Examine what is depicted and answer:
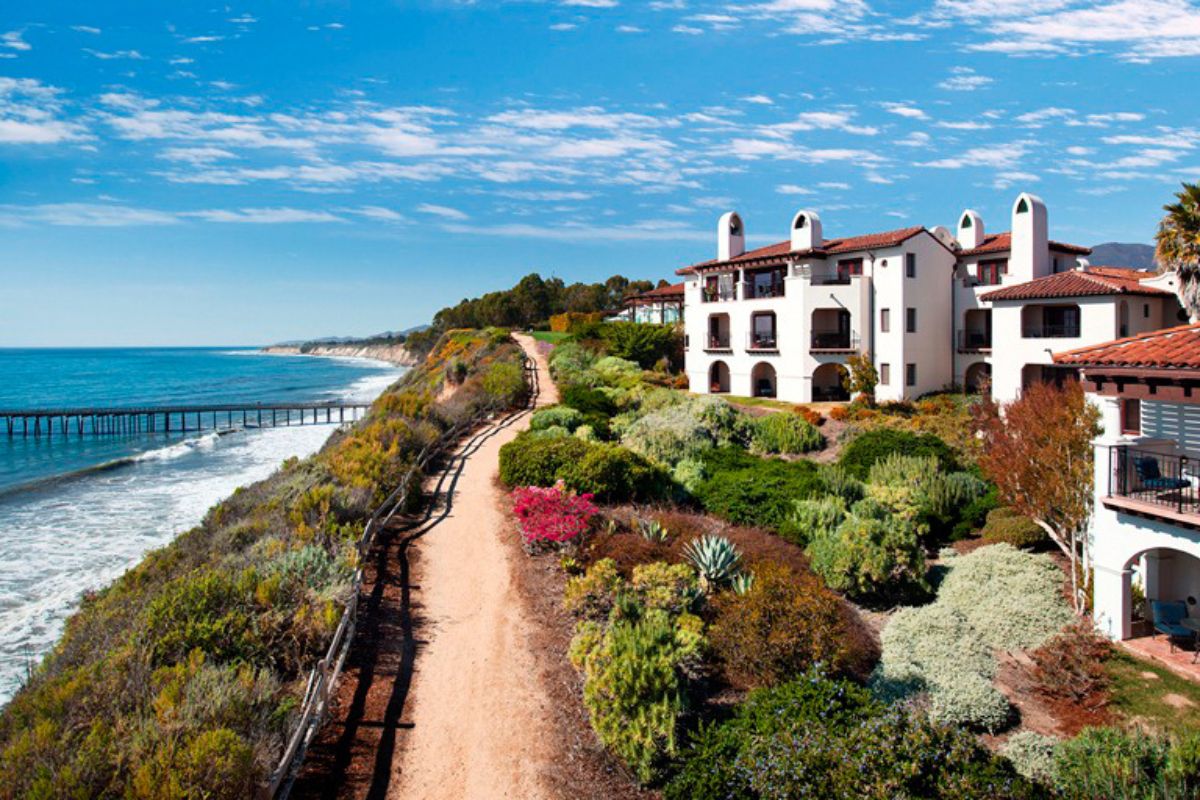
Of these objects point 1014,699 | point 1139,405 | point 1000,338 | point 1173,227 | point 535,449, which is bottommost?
point 1014,699

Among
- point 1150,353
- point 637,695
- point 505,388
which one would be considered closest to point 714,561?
point 637,695

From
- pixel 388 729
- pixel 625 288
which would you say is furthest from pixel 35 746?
pixel 625 288

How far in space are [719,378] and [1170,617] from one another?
33288 mm

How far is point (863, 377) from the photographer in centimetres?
3528

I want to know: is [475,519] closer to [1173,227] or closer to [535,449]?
[535,449]

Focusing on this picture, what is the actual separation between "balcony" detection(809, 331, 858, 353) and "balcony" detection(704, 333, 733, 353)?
17.6 feet

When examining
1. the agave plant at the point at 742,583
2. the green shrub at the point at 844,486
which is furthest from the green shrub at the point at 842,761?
the green shrub at the point at 844,486

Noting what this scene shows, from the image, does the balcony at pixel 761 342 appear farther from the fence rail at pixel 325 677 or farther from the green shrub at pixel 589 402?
the fence rail at pixel 325 677

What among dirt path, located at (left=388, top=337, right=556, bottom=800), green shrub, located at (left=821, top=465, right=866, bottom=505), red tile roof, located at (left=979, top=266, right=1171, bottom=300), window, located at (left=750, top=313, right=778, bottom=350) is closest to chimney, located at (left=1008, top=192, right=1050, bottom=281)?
red tile roof, located at (left=979, top=266, right=1171, bottom=300)

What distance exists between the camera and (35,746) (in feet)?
23.0

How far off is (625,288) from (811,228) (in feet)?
245

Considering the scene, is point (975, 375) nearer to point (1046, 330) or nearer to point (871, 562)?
point (1046, 330)

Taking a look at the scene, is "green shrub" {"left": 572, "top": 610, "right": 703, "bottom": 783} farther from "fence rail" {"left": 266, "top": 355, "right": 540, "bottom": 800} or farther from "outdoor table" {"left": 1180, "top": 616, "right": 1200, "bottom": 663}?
"outdoor table" {"left": 1180, "top": 616, "right": 1200, "bottom": 663}

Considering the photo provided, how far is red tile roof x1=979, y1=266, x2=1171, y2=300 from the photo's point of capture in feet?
98.0
